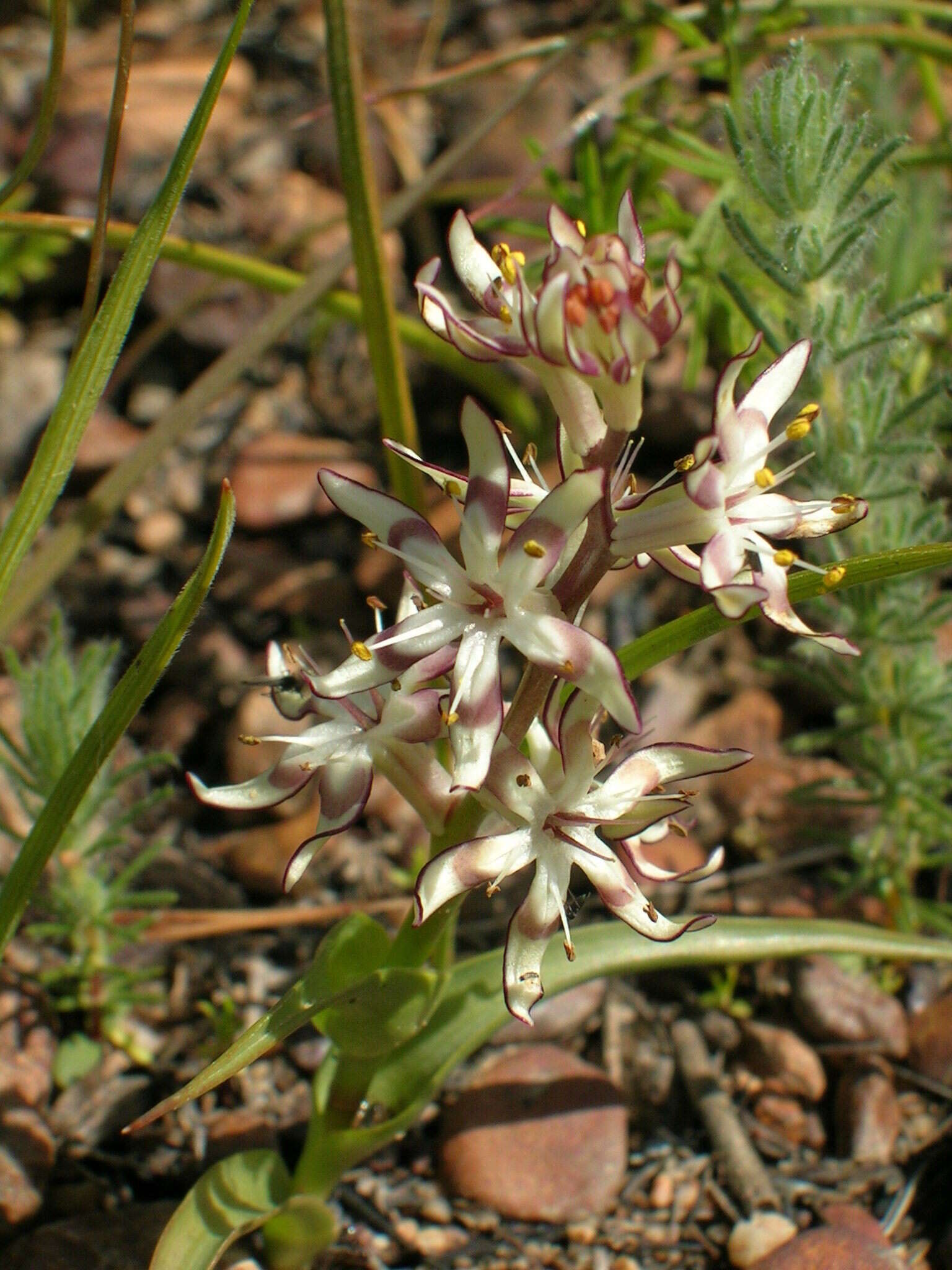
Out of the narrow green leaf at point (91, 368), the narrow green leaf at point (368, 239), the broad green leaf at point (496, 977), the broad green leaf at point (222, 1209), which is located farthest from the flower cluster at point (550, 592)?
the narrow green leaf at point (368, 239)

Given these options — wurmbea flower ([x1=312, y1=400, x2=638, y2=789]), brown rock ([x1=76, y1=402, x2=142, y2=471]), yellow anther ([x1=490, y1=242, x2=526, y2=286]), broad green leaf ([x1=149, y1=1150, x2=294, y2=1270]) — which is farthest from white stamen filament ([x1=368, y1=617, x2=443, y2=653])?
brown rock ([x1=76, y1=402, x2=142, y2=471])

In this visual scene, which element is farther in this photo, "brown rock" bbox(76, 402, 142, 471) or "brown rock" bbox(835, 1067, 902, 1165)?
"brown rock" bbox(76, 402, 142, 471)

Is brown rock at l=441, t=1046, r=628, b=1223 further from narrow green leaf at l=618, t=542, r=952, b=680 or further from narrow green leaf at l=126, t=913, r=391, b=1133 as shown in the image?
narrow green leaf at l=618, t=542, r=952, b=680

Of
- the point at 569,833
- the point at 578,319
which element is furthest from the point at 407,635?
the point at 578,319

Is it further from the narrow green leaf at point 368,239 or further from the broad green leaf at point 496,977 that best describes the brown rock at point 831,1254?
the narrow green leaf at point 368,239

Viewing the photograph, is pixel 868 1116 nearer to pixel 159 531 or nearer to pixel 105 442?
pixel 159 531

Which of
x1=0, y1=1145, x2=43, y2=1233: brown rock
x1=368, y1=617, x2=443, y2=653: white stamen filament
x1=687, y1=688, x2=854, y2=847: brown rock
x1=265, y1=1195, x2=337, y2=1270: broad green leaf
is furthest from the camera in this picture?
x1=687, y1=688, x2=854, y2=847: brown rock

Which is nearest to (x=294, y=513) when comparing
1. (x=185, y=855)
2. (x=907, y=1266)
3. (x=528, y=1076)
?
(x=185, y=855)
